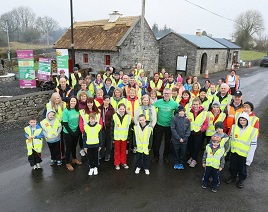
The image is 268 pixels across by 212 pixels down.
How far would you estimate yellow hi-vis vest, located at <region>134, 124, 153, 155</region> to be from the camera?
545 centimetres

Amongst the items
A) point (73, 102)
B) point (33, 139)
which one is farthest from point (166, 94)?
point (33, 139)

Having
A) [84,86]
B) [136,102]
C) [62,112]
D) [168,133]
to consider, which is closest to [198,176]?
[168,133]

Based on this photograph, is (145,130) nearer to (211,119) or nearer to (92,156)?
(92,156)

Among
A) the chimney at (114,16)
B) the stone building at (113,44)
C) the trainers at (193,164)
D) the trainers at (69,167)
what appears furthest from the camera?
the chimney at (114,16)

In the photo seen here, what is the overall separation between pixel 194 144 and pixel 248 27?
61.6 meters

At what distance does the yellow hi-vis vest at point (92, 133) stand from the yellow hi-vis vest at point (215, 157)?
2554mm

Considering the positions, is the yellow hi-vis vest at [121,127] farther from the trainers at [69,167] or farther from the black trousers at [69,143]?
the trainers at [69,167]

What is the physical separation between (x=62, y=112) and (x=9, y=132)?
150 inches

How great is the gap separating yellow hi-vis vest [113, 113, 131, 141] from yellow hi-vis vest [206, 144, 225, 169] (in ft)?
6.54

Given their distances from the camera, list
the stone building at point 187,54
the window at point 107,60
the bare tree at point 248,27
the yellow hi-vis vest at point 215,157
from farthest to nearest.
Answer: the bare tree at point 248,27
the stone building at point 187,54
the window at point 107,60
the yellow hi-vis vest at point 215,157

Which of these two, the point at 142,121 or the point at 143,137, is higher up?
the point at 142,121

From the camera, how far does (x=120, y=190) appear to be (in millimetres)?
5004

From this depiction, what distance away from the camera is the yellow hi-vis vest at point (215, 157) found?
4.85 meters

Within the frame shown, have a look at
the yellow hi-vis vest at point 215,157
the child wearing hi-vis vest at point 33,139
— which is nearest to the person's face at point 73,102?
the child wearing hi-vis vest at point 33,139
